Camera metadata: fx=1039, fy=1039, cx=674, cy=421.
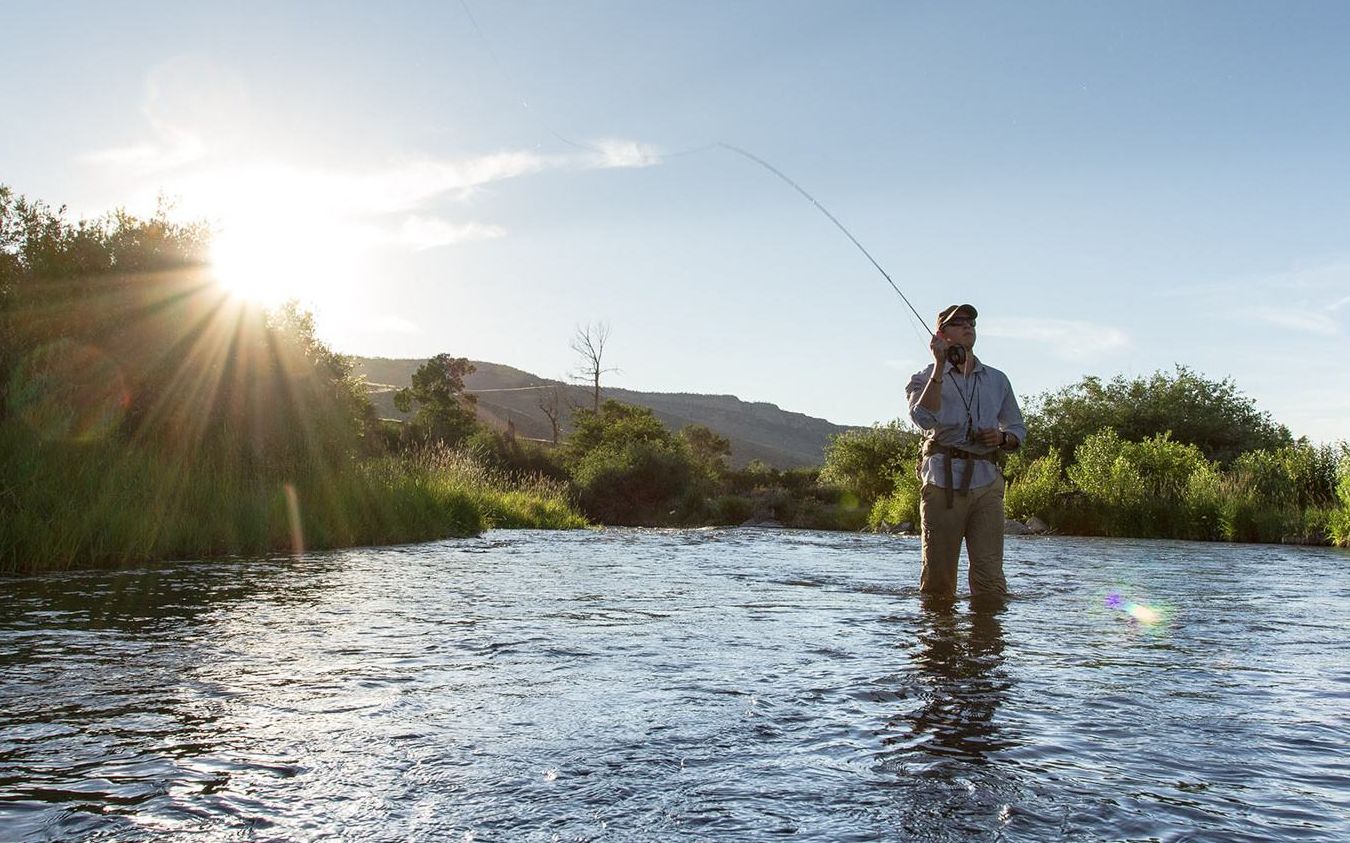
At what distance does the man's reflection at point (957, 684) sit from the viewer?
12.8 ft

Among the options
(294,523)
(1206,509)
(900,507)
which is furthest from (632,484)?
(294,523)

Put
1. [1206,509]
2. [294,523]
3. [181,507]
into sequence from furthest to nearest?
[1206,509] < [294,523] < [181,507]

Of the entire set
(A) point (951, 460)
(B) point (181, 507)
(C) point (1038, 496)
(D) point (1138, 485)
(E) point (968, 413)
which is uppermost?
(E) point (968, 413)

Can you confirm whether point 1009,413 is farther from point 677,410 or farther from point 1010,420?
point 677,410

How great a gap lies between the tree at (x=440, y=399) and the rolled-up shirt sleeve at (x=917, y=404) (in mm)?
48238

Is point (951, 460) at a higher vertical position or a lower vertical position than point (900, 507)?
higher

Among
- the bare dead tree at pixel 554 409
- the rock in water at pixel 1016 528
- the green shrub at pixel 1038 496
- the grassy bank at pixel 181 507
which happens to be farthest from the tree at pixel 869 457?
the bare dead tree at pixel 554 409

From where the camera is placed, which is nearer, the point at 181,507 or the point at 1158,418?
the point at 181,507

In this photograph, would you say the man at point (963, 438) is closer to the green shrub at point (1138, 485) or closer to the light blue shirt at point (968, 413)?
the light blue shirt at point (968, 413)

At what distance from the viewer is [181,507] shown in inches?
480

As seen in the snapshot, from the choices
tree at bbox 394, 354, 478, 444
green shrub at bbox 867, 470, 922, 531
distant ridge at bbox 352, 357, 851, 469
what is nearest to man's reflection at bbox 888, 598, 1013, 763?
green shrub at bbox 867, 470, 922, 531

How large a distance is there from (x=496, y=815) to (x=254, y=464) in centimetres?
1429

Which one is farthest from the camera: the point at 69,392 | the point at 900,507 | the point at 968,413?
the point at 900,507

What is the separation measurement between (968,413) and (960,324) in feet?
2.16
